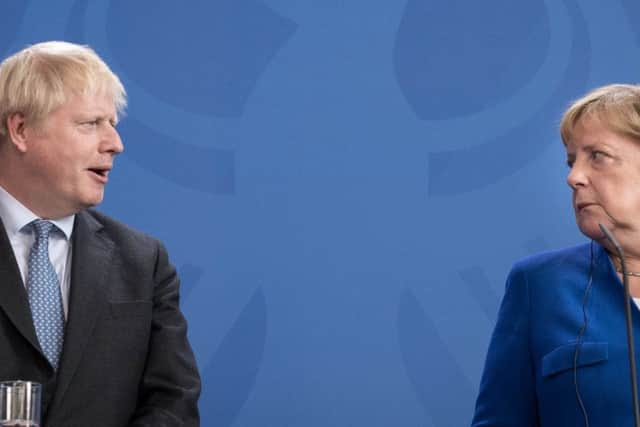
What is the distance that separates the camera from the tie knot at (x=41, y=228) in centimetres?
237

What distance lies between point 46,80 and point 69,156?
182mm

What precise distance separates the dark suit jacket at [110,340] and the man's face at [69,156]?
112 millimetres

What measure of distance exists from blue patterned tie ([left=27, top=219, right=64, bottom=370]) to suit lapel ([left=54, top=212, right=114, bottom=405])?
32mm

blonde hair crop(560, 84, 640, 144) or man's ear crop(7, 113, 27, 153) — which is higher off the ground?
blonde hair crop(560, 84, 640, 144)

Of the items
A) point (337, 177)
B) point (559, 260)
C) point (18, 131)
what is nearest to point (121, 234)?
point (18, 131)

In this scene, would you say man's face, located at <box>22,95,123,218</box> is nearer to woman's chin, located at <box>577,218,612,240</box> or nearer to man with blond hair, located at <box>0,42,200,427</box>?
man with blond hair, located at <box>0,42,200,427</box>

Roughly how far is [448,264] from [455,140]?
40 centimetres

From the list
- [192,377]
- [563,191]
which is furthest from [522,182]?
[192,377]

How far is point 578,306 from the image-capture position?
2332 millimetres

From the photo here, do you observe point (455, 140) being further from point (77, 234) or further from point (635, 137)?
point (77, 234)

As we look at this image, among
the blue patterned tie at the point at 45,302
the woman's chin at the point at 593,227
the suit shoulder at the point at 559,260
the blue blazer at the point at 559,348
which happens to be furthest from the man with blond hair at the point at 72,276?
the woman's chin at the point at 593,227

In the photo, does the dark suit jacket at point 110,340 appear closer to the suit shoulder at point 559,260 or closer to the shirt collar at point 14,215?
the shirt collar at point 14,215

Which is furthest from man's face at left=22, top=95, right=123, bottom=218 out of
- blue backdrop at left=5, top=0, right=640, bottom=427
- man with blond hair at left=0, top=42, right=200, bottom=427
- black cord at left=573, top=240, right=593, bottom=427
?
black cord at left=573, top=240, right=593, bottom=427

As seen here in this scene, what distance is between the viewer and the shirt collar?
7.77 feet
